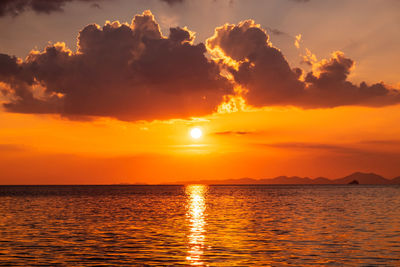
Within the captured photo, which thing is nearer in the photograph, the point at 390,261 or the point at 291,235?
the point at 390,261

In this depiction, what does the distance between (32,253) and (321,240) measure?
25455 millimetres

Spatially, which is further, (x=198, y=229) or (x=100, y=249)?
(x=198, y=229)

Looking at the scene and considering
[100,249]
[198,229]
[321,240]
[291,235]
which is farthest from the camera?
[198,229]

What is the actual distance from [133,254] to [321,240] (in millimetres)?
18042

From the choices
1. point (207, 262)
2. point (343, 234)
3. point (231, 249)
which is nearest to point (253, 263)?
point (207, 262)

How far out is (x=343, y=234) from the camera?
4669cm

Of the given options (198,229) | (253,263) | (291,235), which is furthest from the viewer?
(198,229)

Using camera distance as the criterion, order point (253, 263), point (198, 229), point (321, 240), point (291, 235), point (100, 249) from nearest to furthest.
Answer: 1. point (253, 263)
2. point (100, 249)
3. point (321, 240)
4. point (291, 235)
5. point (198, 229)

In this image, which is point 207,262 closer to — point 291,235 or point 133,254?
point 133,254

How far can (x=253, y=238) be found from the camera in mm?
43594

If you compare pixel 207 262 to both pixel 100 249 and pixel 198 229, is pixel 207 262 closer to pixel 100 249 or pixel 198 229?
pixel 100 249

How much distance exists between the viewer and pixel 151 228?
173ft

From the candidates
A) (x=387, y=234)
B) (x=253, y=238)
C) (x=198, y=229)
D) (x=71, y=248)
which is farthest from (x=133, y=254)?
(x=387, y=234)

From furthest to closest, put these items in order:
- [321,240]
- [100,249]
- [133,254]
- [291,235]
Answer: [291,235]
[321,240]
[100,249]
[133,254]
